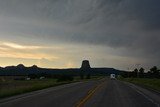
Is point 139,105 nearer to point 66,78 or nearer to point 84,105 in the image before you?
point 84,105

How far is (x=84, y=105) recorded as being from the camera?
21.4 metres

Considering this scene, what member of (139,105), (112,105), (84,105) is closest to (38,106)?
(84,105)

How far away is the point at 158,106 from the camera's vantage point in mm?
21297

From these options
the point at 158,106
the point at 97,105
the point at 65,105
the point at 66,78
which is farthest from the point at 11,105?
the point at 66,78

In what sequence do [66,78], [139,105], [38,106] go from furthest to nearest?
1. [66,78]
2. [139,105]
3. [38,106]

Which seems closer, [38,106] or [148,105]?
[38,106]

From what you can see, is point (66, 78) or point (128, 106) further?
point (66, 78)

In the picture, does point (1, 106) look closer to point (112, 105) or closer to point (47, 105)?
point (47, 105)

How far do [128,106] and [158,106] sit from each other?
1568mm

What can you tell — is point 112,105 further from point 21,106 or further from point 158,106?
point 21,106

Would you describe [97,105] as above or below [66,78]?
below

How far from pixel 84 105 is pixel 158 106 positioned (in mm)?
3758

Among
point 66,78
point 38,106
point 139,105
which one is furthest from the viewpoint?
point 66,78

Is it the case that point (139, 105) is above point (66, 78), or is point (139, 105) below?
below
